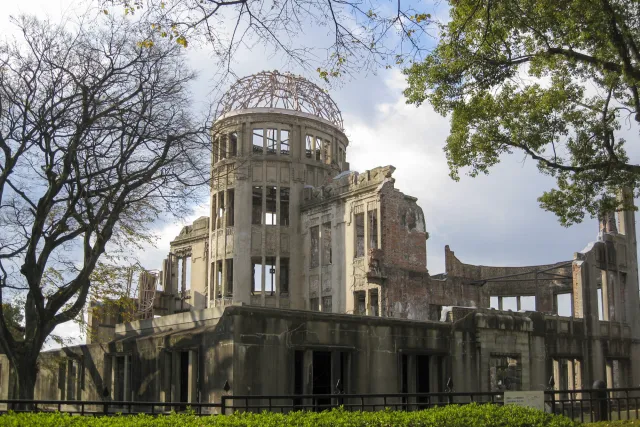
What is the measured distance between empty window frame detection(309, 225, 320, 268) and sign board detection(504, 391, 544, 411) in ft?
80.7

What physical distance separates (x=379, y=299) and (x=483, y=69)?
17272mm

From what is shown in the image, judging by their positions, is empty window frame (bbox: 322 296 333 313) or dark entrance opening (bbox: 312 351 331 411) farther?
empty window frame (bbox: 322 296 333 313)

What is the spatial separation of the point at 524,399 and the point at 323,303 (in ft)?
77.5

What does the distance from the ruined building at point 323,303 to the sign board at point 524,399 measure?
21.8ft

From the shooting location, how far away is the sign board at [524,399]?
16.3 meters

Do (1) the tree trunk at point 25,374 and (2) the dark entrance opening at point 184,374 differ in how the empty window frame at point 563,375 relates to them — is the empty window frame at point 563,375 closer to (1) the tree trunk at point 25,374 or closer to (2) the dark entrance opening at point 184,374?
(2) the dark entrance opening at point 184,374

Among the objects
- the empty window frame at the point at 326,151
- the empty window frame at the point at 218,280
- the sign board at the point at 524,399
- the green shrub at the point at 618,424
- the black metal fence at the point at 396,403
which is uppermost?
the empty window frame at the point at 326,151

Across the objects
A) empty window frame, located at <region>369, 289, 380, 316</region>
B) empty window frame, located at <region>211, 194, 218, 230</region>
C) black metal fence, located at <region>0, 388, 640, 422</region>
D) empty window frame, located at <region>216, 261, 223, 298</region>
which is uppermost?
empty window frame, located at <region>211, 194, 218, 230</region>

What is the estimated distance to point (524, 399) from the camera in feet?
53.8

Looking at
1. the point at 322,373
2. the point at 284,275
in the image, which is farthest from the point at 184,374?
the point at 284,275

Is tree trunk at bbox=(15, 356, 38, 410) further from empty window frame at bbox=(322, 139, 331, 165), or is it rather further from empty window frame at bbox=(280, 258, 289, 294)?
empty window frame at bbox=(322, 139, 331, 165)

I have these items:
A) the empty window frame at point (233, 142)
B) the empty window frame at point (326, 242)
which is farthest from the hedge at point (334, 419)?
the empty window frame at point (233, 142)

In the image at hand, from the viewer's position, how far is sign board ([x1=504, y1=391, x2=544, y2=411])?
16312 millimetres

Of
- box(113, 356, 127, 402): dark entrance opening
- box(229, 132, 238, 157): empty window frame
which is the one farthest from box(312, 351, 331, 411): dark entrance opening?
box(229, 132, 238, 157): empty window frame
